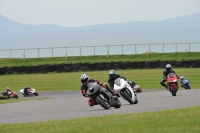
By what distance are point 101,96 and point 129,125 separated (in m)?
6.75

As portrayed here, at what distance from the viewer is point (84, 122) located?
1593 centimetres

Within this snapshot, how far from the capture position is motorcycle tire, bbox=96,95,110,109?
2088 cm

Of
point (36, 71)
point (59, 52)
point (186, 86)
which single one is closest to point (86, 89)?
point (186, 86)

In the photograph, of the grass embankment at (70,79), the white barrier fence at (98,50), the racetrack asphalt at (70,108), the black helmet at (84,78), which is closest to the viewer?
the racetrack asphalt at (70,108)

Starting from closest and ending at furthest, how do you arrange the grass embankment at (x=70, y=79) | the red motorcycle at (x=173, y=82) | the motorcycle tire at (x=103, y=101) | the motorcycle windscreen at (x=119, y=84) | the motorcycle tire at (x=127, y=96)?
the motorcycle tire at (x=103, y=101) → the motorcycle windscreen at (x=119, y=84) → the motorcycle tire at (x=127, y=96) → the red motorcycle at (x=173, y=82) → the grass embankment at (x=70, y=79)

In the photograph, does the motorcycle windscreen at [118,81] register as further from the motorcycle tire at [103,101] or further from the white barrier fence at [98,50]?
the white barrier fence at [98,50]

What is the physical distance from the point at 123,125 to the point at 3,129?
8.87 feet

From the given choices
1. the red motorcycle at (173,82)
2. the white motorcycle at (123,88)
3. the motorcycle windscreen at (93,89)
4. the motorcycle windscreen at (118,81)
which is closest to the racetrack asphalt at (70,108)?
the white motorcycle at (123,88)

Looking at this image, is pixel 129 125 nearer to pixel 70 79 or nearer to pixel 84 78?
pixel 84 78

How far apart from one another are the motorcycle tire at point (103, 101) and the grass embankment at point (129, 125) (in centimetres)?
373

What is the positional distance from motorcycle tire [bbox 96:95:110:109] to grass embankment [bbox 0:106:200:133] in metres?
→ 3.73

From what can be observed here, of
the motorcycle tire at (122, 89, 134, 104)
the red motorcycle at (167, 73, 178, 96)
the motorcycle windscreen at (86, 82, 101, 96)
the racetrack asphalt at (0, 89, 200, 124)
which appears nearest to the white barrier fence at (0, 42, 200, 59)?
the red motorcycle at (167, 73, 178, 96)

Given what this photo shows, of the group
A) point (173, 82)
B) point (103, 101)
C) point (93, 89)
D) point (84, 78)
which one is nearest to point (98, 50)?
point (173, 82)

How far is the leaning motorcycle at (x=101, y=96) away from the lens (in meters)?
20.6
